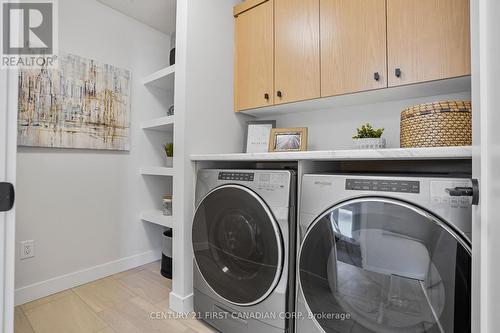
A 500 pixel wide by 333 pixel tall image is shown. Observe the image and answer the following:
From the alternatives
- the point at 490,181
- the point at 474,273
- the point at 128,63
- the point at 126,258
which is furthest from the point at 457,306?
the point at 128,63

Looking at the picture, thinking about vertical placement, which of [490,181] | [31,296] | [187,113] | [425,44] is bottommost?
[31,296]

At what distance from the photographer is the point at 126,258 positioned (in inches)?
83.8

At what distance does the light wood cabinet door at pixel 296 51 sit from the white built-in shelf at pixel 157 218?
48.5 inches

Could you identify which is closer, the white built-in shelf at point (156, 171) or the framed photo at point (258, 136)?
the framed photo at point (258, 136)

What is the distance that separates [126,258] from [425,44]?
256 cm

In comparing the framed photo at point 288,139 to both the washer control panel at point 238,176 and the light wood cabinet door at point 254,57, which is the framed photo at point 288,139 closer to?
the light wood cabinet door at point 254,57

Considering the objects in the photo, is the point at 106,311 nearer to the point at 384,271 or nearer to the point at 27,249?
the point at 27,249

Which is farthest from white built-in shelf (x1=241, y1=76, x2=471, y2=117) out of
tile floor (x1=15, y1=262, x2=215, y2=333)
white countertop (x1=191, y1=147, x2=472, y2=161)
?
tile floor (x1=15, y1=262, x2=215, y2=333)

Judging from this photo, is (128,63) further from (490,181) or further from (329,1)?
(490,181)

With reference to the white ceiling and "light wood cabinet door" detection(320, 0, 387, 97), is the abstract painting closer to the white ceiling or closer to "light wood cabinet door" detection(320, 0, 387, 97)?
the white ceiling

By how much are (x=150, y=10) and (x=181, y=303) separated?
2.28 metres

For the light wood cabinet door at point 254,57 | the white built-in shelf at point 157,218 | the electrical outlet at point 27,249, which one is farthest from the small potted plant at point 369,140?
the electrical outlet at point 27,249

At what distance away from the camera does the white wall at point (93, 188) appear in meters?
1.67

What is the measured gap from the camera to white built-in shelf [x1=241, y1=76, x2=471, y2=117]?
121cm
